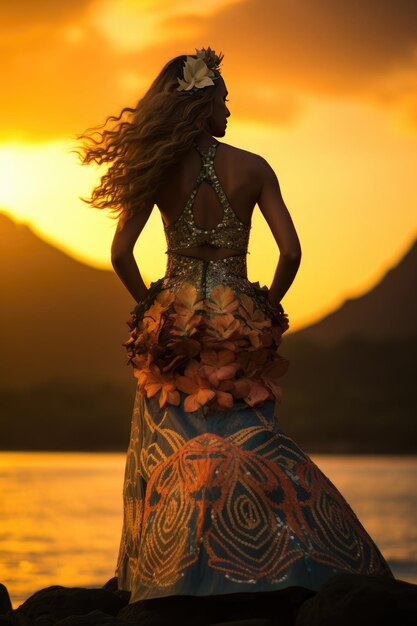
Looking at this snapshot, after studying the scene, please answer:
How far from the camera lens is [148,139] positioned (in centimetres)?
826

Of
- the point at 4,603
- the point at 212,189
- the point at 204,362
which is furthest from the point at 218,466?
the point at 4,603

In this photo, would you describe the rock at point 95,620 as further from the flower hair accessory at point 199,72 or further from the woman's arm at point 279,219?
the flower hair accessory at point 199,72

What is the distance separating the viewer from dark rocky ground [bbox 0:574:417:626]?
6.91 metres

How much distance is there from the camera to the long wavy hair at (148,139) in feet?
26.7

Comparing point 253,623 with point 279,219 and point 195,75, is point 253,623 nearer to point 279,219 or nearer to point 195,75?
point 279,219

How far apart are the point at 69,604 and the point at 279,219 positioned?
2420mm

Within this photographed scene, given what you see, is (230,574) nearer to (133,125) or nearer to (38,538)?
(133,125)

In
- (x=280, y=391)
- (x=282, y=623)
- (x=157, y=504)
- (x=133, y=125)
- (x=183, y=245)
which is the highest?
(x=133, y=125)

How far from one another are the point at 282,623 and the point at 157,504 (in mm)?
935

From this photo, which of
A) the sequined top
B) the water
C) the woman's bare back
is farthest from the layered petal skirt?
the water

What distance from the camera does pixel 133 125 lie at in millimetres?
8359

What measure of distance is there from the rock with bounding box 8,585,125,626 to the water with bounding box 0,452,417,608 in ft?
13.4

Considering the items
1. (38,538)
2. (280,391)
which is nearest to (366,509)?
(38,538)

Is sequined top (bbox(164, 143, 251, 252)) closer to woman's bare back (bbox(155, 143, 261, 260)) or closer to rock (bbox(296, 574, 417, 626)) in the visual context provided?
woman's bare back (bbox(155, 143, 261, 260))
